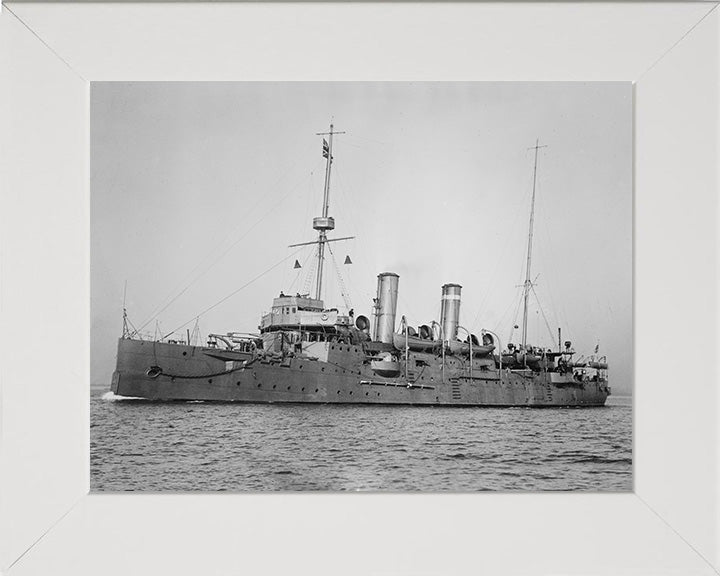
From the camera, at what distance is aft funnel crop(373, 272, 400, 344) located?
6195 millimetres

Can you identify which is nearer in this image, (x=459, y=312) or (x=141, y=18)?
(x=141, y=18)

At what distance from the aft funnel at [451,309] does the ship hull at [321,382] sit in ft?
3.33

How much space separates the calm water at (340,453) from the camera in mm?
5504

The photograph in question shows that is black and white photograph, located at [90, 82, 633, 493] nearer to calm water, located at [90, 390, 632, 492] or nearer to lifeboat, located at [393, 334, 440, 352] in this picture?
calm water, located at [90, 390, 632, 492]

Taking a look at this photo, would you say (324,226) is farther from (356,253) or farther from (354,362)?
(354,362)

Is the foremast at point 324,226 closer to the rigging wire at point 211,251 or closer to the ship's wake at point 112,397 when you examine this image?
the rigging wire at point 211,251

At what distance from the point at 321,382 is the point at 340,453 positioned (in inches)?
76.4

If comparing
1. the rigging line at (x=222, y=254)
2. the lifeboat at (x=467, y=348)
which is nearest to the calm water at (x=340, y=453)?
the rigging line at (x=222, y=254)

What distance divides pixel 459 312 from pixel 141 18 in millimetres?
3290

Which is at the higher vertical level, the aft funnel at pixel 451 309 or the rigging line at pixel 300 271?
the rigging line at pixel 300 271

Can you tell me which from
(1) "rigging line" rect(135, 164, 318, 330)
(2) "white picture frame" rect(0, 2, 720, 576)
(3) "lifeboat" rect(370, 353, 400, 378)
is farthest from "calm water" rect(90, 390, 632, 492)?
(3) "lifeboat" rect(370, 353, 400, 378)

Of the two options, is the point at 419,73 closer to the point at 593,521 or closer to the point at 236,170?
the point at 236,170
